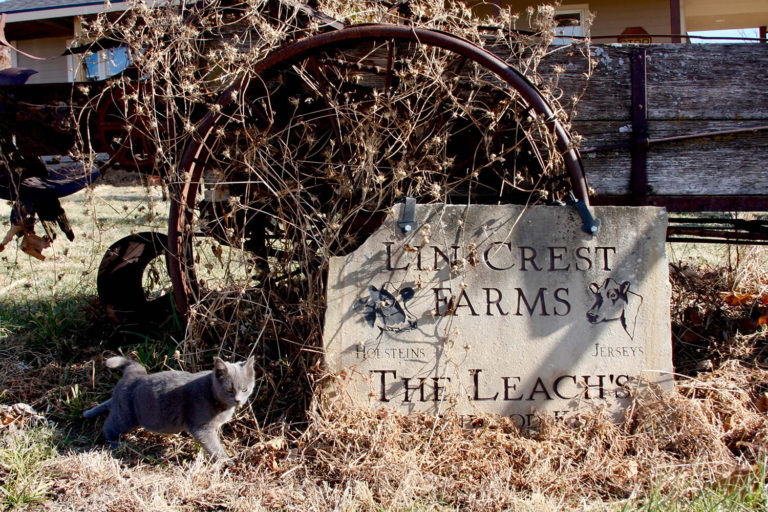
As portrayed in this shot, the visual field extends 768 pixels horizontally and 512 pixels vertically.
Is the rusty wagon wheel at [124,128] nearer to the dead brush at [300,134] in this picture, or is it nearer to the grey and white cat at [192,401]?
the dead brush at [300,134]

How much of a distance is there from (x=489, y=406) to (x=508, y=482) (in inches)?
19.9

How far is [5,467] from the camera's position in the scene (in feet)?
8.64

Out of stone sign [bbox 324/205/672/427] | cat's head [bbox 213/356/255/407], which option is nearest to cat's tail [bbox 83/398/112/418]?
cat's head [bbox 213/356/255/407]

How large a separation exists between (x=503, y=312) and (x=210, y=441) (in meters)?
1.53

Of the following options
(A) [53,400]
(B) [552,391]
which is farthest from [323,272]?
(A) [53,400]

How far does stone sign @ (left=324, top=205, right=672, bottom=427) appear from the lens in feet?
10.1

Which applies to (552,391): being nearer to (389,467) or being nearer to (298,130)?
(389,467)

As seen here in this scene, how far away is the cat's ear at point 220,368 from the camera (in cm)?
264

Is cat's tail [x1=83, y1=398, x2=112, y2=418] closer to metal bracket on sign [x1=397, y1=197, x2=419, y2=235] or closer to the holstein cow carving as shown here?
metal bracket on sign [x1=397, y1=197, x2=419, y2=235]

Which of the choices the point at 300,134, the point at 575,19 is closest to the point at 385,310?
the point at 300,134

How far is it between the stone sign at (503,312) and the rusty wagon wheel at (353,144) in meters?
0.21

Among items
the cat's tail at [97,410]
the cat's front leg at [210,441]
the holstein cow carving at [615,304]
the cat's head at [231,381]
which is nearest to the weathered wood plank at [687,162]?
the holstein cow carving at [615,304]

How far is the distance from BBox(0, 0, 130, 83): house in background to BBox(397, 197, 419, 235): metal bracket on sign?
11.2 metres

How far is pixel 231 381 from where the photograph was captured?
8.75ft
